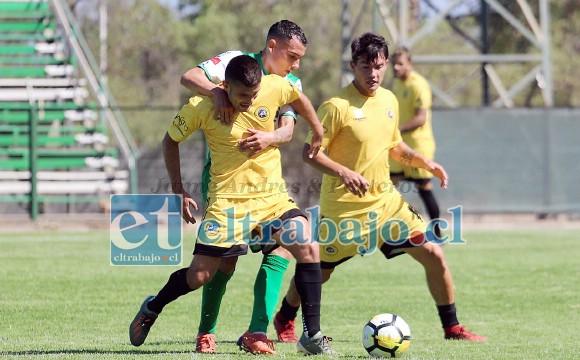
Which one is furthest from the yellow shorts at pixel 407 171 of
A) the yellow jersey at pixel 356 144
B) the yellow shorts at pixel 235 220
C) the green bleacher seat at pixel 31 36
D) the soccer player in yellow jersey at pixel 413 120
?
the green bleacher seat at pixel 31 36

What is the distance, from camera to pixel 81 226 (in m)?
19.5

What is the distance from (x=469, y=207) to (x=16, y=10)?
37.1 feet

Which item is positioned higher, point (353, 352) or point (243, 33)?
point (243, 33)

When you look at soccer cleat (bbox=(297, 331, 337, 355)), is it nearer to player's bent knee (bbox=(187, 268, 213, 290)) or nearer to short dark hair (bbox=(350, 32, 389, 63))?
player's bent knee (bbox=(187, 268, 213, 290))

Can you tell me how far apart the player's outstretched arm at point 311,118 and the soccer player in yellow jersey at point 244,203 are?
0.18 feet

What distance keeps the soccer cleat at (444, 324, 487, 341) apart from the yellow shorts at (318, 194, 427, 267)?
697 mm

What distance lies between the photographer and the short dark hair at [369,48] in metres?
7.36

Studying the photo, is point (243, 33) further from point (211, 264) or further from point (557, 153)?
point (211, 264)

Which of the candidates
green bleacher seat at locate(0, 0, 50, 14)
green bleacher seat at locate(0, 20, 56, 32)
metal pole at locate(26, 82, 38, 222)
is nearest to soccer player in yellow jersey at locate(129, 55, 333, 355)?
metal pole at locate(26, 82, 38, 222)

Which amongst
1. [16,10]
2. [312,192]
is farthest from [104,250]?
[16,10]

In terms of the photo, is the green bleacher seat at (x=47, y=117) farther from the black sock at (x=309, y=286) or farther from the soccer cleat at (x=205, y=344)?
the black sock at (x=309, y=286)

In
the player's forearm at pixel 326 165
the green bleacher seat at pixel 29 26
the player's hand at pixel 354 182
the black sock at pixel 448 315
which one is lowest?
the black sock at pixel 448 315

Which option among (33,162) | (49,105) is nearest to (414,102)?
(33,162)

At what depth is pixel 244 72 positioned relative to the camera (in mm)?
6371
